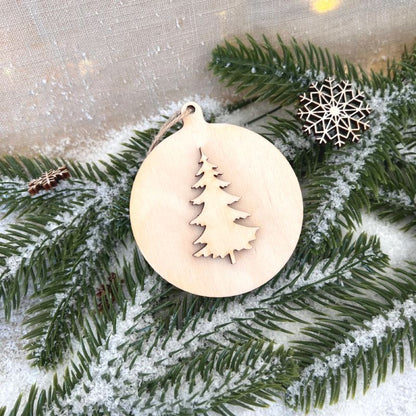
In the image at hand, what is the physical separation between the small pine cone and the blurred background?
0.08 meters


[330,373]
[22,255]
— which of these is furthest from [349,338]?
[22,255]

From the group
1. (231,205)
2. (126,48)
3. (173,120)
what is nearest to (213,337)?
(231,205)

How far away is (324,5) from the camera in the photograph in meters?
0.69

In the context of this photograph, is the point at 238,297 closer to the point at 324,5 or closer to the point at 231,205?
the point at 231,205

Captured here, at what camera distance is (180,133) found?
64 cm

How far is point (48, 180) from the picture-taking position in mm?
627

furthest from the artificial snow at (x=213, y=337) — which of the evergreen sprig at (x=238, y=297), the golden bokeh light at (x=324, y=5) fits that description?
the golden bokeh light at (x=324, y=5)

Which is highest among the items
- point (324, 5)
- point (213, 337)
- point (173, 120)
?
point (324, 5)

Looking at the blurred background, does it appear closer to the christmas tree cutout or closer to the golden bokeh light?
the golden bokeh light

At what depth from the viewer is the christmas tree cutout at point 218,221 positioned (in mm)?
609

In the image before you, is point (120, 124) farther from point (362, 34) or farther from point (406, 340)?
point (406, 340)

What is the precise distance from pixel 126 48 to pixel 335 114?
299mm

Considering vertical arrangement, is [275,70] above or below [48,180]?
above

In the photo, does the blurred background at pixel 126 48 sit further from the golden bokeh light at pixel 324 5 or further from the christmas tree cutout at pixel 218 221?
the christmas tree cutout at pixel 218 221
